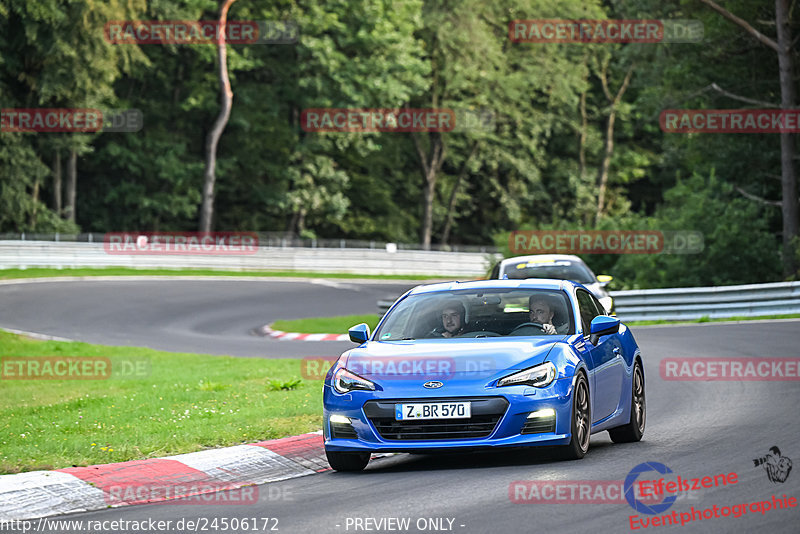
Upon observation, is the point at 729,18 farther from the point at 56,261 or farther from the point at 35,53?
the point at 35,53

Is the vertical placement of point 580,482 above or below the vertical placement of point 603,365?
below

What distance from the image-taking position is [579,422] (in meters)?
9.51

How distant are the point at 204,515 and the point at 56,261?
133 feet

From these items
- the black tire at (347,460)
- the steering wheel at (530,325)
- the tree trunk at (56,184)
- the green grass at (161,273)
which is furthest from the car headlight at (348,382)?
the tree trunk at (56,184)

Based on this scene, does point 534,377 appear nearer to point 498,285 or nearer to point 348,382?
point 348,382

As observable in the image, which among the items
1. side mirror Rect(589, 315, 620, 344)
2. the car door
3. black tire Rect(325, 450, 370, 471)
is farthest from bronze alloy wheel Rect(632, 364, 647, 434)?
black tire Rect(325, 450, 370, 471)

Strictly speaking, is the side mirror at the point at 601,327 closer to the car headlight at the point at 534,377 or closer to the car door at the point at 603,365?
the car door at the point at 603,365

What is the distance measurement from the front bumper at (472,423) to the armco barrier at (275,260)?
A: 106ft

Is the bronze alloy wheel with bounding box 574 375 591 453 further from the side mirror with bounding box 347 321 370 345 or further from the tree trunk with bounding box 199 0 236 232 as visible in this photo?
the tree trunk with bounding box 199 0 236 232

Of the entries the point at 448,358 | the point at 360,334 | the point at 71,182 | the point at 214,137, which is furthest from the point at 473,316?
the point at 214,137

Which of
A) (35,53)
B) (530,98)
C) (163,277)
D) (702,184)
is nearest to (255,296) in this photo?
(163,277)

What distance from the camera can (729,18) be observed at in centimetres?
3475

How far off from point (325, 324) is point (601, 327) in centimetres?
2150

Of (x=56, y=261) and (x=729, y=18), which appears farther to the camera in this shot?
(x=56, y=261)
